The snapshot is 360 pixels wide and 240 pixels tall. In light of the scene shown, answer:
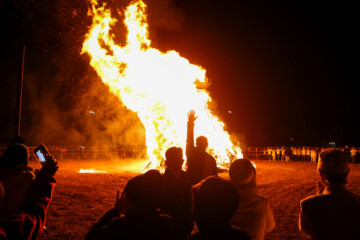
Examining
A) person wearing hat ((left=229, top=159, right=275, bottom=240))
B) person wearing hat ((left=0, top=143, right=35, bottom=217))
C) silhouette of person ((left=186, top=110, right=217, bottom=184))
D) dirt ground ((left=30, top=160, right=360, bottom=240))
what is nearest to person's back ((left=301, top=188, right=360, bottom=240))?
person wearing hat ((left=229, top=159, right=275, bottom=240))

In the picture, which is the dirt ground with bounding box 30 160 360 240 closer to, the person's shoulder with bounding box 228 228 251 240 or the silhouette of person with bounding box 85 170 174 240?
the silhouette of person with bounding box 85 170 174 240

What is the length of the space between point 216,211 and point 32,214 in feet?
4.26

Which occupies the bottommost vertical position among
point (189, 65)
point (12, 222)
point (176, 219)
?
point (176, 219)

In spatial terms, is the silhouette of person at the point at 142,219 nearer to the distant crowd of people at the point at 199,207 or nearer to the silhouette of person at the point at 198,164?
the distant crowd of people at the point at 199,207

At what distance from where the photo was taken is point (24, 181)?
9.17 feet

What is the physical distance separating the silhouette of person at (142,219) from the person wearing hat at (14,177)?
1.00m

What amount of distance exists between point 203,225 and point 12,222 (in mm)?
1218

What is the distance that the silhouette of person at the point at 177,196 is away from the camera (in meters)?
3.48

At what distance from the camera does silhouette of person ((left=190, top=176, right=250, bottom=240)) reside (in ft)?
5.92

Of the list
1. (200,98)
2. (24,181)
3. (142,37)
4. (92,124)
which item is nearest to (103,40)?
(142,37)

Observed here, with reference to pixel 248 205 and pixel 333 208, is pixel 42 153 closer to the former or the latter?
pixel 248 205

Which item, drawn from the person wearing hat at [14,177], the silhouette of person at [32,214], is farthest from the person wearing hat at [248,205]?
the person wearing hat at [14,177]

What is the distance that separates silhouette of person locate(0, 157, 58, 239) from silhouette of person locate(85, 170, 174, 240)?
1.37 feet

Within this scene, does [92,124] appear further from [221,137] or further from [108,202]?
[108,202]
